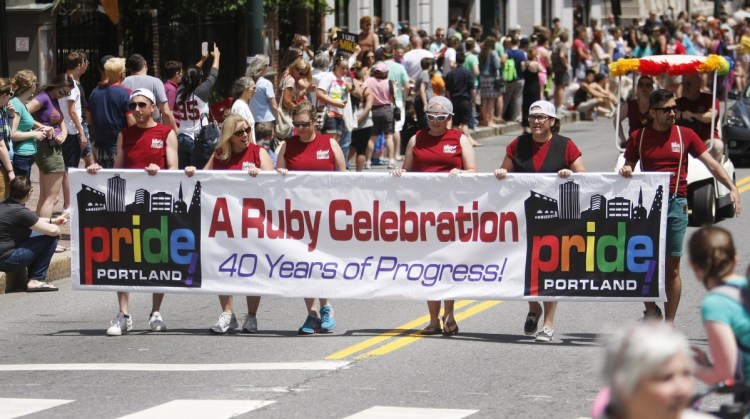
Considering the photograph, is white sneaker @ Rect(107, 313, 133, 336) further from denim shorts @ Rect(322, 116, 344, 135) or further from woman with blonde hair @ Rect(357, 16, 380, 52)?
woman with blonde hair @ Rect(357, 16, 380, 52)

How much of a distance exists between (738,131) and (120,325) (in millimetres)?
13650

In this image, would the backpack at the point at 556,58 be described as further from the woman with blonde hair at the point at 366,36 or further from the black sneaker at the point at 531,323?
the black sneaker at the point at 531,323

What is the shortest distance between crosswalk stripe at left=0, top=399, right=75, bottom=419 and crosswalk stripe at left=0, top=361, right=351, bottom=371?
965 millimetres

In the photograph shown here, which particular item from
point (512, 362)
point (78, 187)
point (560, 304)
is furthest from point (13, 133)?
point (512, 362)

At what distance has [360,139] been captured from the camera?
21031 millimetres

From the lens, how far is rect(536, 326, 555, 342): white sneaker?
10195mm

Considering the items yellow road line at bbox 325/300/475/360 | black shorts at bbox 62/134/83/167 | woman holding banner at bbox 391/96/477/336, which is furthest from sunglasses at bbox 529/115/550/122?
black shorts at bbox 62/134/83/167

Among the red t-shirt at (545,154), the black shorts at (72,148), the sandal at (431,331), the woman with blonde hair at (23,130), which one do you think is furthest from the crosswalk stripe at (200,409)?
the black shorts at (72,148)

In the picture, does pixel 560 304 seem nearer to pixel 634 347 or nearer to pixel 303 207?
pixel 303 207

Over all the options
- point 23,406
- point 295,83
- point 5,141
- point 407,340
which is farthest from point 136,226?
point 295,83

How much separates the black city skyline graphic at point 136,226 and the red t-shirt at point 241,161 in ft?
0.83

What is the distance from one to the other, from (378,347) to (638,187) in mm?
2165

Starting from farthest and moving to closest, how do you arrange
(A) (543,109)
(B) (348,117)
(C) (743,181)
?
(C) (743,181) < (B) (348,117) < (A) (543,109)

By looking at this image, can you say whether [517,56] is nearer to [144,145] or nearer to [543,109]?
[144,145]
